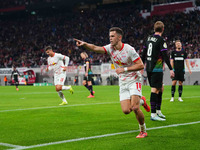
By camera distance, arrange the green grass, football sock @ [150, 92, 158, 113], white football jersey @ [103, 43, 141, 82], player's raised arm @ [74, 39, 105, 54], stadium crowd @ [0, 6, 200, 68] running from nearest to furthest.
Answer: the green grass, player's raised arm @ [74, 39, 105, 54], white football jersey @ [103, 43, 141, 82], football sock @ [150, 92, 158, 113], stadium crowd @ [0, 6, 200, 68]

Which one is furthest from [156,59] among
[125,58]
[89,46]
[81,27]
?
[81,27]

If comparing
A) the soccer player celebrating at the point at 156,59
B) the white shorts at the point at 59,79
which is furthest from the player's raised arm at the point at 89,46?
the white shorts at the point at 59,79

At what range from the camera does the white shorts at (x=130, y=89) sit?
228 inches

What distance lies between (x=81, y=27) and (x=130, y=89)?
45.2 m

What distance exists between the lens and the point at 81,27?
165ft

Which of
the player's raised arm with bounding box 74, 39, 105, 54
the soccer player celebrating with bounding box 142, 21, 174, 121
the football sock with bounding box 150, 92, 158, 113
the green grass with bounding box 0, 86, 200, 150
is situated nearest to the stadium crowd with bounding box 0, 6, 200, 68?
the soccer player celebrating with bounding box 142, 21, 174, 121

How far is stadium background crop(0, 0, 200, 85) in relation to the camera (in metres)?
38.1

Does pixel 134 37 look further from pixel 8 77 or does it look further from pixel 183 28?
pixel 8 77

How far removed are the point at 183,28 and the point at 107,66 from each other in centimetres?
1019

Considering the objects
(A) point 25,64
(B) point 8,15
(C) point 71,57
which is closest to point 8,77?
(A) point 25,64

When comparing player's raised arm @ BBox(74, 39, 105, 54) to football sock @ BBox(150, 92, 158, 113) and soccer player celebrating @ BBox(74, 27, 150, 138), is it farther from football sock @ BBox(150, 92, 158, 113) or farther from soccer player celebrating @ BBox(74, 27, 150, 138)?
football sock @ BBox(150, 92, 158, 113)

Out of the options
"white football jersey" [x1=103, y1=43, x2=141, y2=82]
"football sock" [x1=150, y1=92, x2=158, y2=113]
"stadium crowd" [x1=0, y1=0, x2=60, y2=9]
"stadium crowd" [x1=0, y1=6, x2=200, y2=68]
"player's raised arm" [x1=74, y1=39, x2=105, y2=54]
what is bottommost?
"football sock" [x1=150, y1=92, x2=158, y2=113]

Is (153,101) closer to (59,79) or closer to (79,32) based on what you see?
(59,79)

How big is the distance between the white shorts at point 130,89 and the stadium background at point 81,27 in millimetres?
26992
